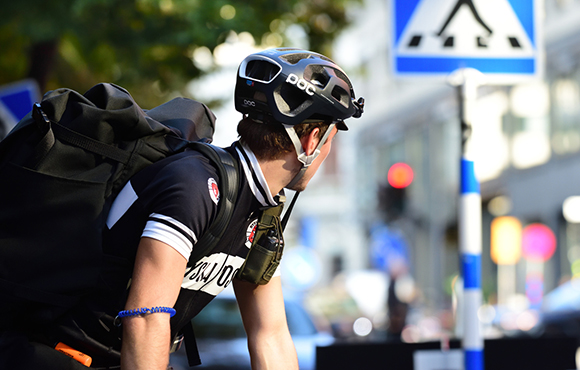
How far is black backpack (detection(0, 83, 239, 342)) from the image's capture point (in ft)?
7.13

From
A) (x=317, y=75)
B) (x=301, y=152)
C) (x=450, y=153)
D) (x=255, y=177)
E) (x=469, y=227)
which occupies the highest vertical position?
(x=450, y=153)

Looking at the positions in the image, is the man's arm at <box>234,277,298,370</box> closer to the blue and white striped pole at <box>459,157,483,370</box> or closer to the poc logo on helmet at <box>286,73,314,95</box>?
the poc logo on helmet at <box>286,73,314,95</box>

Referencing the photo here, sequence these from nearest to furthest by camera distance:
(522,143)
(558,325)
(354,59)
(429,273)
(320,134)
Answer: (320,134)
(558,325)
(522,143)
(429,273)
(354,59)

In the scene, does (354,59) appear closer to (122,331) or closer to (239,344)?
(239,344)

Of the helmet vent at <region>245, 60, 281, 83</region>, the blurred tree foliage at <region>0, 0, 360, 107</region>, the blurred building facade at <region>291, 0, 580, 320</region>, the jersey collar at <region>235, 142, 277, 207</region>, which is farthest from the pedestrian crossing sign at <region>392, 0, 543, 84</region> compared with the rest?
the blurred building facade at <region>291, 0, 580, 320</region>

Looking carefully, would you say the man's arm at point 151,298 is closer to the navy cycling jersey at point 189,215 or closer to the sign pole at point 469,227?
the navy cycling jersey at point 189,215

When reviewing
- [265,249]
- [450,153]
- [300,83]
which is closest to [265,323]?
[265,249]

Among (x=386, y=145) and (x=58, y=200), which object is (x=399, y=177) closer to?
(x=58, y=200)

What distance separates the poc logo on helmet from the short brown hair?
114mm

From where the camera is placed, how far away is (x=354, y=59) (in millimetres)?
41688

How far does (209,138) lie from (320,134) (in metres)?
0.42

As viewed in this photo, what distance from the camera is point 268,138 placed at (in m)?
2.49

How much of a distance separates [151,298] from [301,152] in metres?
0.71

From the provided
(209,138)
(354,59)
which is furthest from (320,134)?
(354,59)
